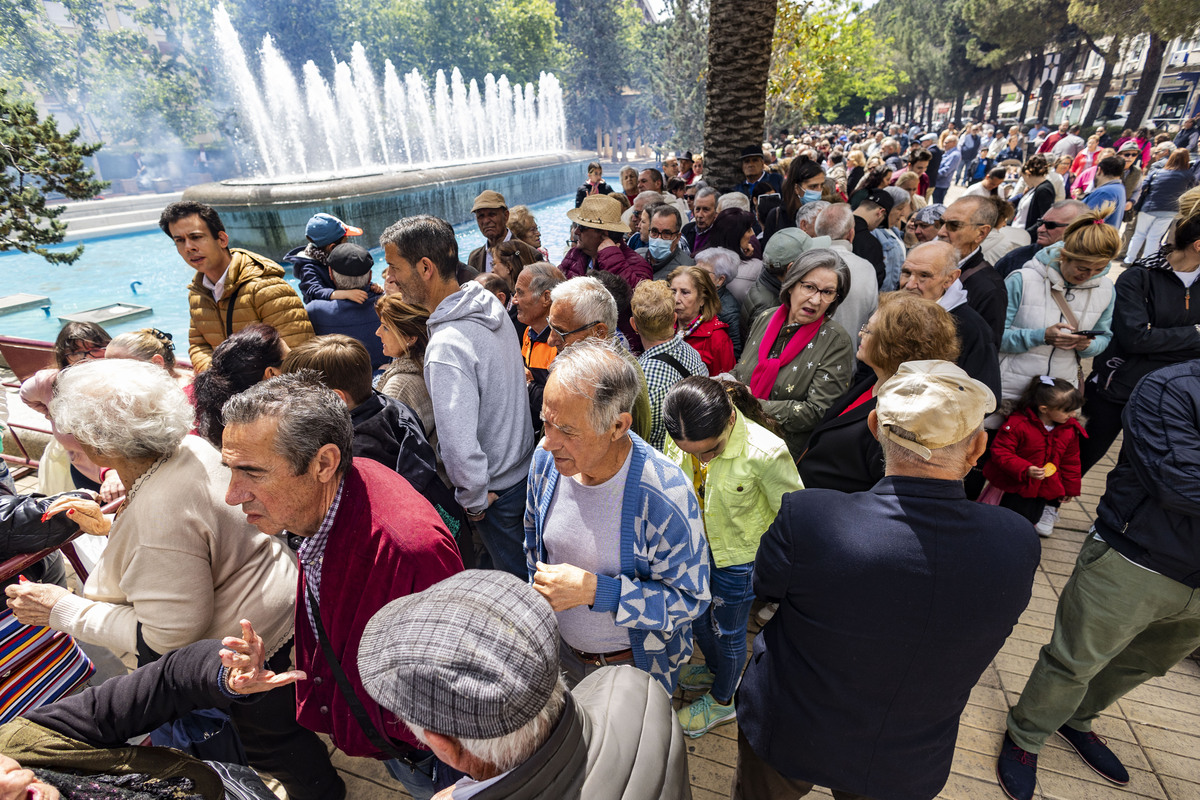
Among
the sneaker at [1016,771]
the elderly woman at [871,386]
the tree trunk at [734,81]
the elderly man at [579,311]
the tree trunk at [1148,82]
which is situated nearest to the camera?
the elderly woman at [871,386]

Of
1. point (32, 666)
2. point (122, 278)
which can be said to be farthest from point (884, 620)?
point (122, 278)

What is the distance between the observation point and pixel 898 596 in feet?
4.86

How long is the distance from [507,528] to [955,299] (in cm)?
286

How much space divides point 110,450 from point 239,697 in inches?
35.7

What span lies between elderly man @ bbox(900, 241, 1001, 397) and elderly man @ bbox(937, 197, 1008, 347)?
0.48 meters

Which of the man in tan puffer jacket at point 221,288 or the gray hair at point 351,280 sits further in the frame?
the gray hair at point 351,280

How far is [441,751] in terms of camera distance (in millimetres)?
1066

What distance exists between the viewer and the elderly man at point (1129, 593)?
197 centimetres

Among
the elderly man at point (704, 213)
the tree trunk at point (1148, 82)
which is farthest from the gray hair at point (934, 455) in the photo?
the tree trunk at point (1148, 82)

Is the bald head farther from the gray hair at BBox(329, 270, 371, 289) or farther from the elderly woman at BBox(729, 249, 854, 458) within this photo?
the gray hair at BBox(329, 270, 371, 289)

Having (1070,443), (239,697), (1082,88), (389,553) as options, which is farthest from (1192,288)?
(1082,88)

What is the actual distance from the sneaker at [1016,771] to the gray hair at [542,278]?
3.30 meters


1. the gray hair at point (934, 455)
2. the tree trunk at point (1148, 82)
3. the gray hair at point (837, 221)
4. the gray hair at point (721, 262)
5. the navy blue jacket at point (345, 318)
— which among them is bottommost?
the navy blue jacket at point (345, 318)

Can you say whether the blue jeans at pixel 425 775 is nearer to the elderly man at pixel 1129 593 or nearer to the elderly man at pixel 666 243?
the elderly man at pixel 1129 593
